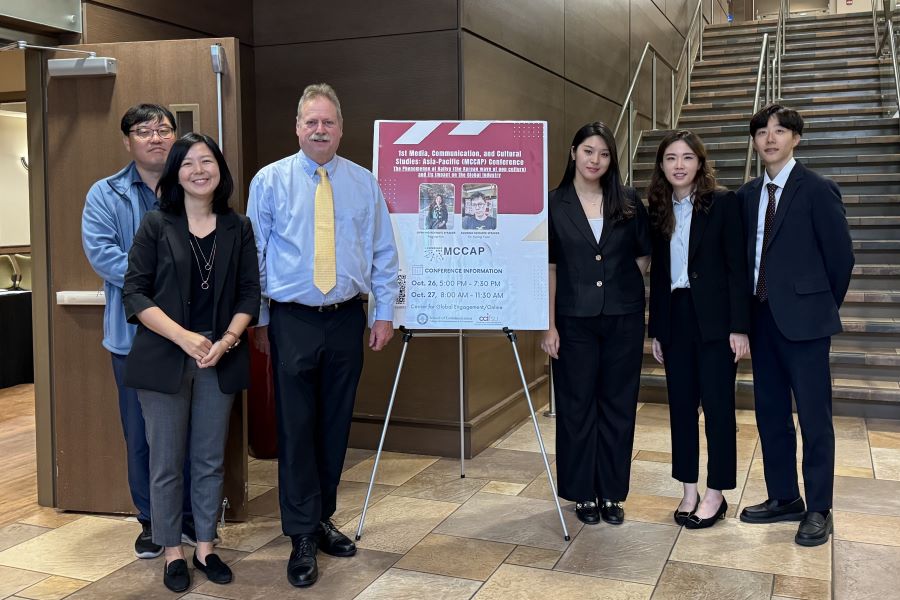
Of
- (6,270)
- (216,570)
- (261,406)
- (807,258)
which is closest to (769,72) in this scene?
(807,258)

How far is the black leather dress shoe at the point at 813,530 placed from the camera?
3.31 metres

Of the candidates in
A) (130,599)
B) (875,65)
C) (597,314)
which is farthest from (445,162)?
(875,65)

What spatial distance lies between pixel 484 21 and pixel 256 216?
219 centimetres

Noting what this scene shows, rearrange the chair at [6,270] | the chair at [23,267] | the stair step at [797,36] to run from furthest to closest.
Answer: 1. the stair step at [797,36]
2. the chair at [23,267]
3. the chair at [6,270]

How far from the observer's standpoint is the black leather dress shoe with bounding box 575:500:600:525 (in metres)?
3.58

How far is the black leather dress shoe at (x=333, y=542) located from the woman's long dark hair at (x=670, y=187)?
1729 mm

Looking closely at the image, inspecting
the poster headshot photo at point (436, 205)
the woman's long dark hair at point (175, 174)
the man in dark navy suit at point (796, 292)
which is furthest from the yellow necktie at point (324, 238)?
the man in dark navy suit at point (796, 292)

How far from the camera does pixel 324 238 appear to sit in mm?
3039

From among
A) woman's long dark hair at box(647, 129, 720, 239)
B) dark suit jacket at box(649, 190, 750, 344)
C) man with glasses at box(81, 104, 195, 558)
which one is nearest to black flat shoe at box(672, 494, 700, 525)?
dark suit jacket at box(649, 190, 750, 344)

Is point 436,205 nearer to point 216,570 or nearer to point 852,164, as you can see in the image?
point 216,570

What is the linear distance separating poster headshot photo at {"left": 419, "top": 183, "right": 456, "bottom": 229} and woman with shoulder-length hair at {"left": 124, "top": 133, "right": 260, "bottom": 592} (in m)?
0.83

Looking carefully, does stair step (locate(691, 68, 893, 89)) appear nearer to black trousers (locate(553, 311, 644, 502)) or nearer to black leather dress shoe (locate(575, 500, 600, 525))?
black trousers (locate(553, 311, 644, 502))

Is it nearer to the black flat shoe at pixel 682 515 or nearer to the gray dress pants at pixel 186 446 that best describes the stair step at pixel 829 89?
the black flat shoe at pixel 682 515

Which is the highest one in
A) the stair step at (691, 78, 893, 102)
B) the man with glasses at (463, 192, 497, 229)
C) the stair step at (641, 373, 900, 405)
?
the stair step at (691, 78, 893, 102)
